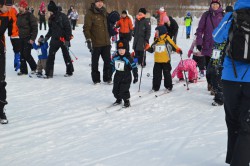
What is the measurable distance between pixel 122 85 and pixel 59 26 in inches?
127

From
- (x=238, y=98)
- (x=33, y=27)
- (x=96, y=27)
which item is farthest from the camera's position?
(x=33, y=27)

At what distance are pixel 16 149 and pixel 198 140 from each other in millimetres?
2185

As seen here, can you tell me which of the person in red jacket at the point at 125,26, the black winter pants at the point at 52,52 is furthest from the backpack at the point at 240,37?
the person in red jacket at the point at 125,26

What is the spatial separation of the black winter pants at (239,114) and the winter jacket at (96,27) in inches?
215

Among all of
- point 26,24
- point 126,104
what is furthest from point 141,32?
point 126,104

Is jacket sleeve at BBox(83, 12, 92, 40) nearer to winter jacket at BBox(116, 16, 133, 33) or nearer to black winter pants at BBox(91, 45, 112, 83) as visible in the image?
black winter pants at BBox(91, 45, 112, 83)

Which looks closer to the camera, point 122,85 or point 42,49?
point 122,85

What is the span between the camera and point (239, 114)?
10.4ft

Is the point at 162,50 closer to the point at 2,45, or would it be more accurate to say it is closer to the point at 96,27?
the point at 96,27

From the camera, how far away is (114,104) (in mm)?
6613

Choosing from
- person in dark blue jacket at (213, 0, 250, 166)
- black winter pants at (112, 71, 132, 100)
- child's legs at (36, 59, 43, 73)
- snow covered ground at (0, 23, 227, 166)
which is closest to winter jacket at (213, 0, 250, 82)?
person in dark blue jacket at (213, 0, 250, 166)

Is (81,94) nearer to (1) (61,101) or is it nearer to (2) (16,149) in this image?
(1) (61,101)

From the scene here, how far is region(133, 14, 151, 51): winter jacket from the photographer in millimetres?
11320

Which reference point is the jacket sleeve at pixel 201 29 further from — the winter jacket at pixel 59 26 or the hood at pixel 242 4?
the hood at pixel 242 4
